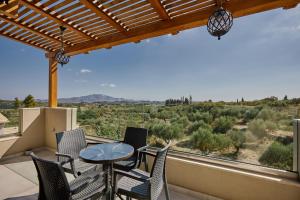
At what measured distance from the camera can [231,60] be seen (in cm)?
329

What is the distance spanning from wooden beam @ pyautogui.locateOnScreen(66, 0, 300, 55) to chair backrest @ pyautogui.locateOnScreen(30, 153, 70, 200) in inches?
99.4

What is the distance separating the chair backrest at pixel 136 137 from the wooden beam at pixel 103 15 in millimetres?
1928

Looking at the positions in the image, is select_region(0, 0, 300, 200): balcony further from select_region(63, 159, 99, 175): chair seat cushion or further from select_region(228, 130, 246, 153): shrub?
select_region(63, 159, 99, 175): chair seat cushion

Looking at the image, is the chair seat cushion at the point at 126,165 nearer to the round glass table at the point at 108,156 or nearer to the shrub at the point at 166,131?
the round glass table at the point at 108,156

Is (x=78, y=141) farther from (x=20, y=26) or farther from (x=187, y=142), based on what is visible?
(x=20, y=26)

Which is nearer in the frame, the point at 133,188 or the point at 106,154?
the point at 133,188

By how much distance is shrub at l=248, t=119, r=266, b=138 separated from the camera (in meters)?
2.37


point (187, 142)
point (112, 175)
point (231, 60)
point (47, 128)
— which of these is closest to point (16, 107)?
point (47, 128)

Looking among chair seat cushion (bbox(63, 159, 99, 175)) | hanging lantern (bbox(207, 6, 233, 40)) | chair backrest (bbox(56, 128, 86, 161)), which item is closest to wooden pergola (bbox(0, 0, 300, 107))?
hanging lantern (bbox(207, 6, 233, 40))

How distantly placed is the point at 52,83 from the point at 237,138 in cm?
470

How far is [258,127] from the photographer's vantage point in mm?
2404

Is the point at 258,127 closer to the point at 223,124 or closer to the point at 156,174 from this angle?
the point at 223,124

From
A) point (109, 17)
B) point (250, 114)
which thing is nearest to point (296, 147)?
point (250, 114)

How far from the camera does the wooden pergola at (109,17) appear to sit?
2334mm
